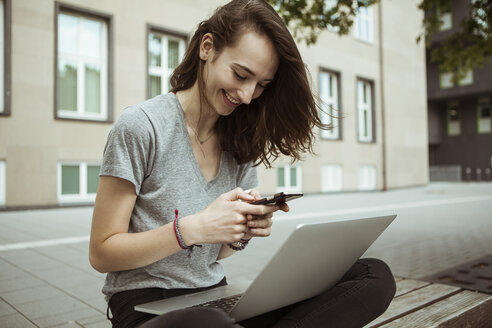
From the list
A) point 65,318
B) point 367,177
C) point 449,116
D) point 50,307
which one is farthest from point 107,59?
point 449,116

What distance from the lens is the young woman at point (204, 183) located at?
4.68 feet

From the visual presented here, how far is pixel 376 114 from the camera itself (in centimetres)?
1641

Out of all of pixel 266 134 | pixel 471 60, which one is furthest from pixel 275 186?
pixel 266 134

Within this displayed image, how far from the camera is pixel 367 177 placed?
16156 mm

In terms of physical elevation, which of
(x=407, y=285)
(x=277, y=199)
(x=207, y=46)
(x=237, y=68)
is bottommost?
(x=407, y=285)

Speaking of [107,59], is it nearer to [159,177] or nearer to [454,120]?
[159,177]

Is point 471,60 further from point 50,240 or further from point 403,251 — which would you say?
point 50,240

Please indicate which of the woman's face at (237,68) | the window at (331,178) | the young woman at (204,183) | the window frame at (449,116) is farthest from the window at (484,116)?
the woman's face at (237,68)

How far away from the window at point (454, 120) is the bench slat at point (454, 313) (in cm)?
2806

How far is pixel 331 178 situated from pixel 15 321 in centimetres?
1283

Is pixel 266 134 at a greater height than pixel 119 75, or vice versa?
pixel 119 75

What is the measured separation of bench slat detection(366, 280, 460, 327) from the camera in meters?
2.02

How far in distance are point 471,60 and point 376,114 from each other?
9.89m

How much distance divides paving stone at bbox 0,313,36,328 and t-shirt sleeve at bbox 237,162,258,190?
5.20 ft
